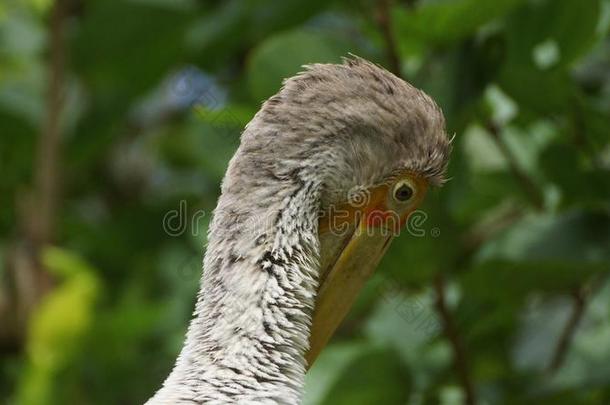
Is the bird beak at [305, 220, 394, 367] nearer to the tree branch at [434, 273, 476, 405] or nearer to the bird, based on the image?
the bird

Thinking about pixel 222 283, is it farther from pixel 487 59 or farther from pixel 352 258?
pixel 487 59

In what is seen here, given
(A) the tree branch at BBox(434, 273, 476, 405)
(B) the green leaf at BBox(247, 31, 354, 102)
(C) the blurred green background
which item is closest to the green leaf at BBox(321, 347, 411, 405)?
(C) the blurred green background

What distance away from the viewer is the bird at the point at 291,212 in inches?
96.4

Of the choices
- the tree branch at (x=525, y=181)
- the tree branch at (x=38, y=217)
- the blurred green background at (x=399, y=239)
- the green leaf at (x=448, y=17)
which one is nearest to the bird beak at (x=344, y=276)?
the blurred green background at (x=399, y=239)

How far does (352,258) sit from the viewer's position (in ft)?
8.84

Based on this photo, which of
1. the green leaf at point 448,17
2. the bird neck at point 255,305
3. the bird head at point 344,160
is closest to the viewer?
the bird neck at point 255,305

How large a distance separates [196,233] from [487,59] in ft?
4.95

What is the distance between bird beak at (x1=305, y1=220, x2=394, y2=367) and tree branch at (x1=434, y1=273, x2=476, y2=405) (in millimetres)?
842

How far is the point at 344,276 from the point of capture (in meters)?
2.69

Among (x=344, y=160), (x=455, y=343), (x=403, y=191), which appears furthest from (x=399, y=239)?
(x=344, y=160)

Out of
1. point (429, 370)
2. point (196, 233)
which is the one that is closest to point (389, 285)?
point (429, 370)

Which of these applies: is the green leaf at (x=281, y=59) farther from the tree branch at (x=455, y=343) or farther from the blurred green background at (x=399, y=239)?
the tree branch at (x=455, y=343)

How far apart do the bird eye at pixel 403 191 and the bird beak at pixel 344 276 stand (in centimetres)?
8

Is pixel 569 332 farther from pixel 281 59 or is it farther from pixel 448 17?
pixel 281 59
